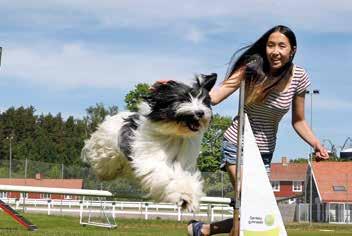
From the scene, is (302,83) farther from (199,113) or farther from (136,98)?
(136,98)

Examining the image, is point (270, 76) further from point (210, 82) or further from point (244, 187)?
point (244, 187)

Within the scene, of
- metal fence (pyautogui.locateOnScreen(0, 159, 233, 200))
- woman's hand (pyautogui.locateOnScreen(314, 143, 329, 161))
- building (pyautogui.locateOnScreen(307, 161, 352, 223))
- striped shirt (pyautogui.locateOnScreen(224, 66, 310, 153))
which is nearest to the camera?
striped shirt (pyautogui.locateOnScreen(224, 66, 310, 153))

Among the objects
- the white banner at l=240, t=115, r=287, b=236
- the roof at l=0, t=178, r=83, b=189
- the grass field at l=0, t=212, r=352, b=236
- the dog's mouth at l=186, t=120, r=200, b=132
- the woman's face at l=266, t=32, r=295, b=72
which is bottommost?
the grass field at l=0, t=212, r=352, b=236

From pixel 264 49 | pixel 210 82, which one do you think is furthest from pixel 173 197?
pixel 264 49

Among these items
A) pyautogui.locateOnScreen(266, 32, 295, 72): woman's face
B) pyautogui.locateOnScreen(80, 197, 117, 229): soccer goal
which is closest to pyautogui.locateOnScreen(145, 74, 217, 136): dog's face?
pyautogui.locateOnScreen(266, 32, 295, 72): woman's face

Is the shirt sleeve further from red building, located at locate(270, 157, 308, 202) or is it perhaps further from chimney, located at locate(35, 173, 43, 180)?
red building, located at locate(270, 157, 308, 202)

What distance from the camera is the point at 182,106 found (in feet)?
16.6

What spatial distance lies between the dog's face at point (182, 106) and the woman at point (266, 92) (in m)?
0.12

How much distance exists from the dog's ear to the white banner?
1.42 ft

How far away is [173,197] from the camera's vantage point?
16.6 feet

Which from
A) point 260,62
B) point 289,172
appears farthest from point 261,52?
point 289,172

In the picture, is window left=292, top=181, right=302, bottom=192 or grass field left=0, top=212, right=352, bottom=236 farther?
window left=292, top=181, right=302, bottom=192

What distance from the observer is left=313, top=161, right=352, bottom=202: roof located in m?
43.4

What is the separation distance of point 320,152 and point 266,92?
65 centimetres
